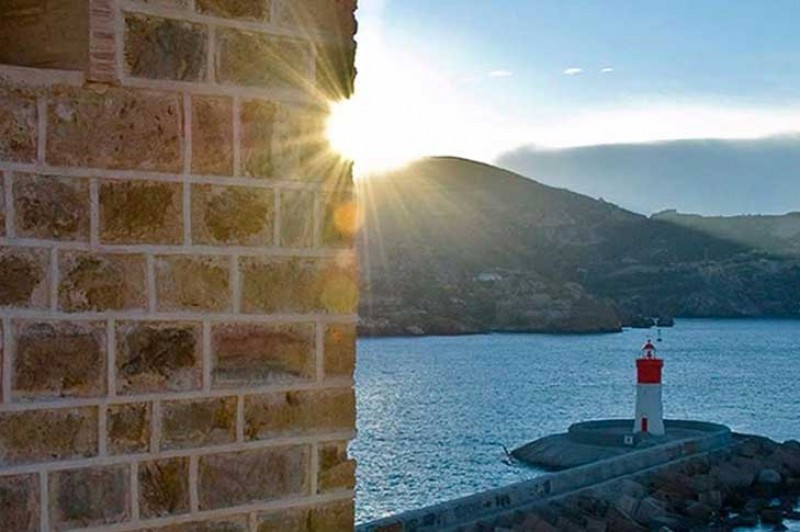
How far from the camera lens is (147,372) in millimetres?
2488

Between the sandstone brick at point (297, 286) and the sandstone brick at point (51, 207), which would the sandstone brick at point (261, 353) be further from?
the sandstone brick at point (51, 207)

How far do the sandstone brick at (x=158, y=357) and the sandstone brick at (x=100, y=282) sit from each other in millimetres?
60

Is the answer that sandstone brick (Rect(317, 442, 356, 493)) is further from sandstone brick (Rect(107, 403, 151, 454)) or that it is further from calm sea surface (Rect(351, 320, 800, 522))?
calm sea surface (Rect(351, 320, 800, 522))

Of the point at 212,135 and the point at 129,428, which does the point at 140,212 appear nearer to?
the point at 212,135

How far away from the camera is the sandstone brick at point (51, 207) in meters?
2.33

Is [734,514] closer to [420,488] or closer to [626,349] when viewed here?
[420,488]

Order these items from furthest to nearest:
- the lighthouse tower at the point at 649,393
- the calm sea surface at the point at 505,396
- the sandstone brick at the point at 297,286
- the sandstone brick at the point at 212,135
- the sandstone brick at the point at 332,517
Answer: the calm sea surface at the point at 505,396, the lighthouse tower at the point at 649,393, the sandstone brick at the point at 332,517, the sandstone brick at the point at 297,286, the sandstone brick at the point at 212,135

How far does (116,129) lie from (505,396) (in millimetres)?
45127

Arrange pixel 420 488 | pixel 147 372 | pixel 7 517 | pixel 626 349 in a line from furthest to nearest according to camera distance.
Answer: pixel 626 349
pixel 420 488
pixel 147 372
pixel 7 517

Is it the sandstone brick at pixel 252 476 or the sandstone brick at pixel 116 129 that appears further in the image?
the sandstone brick at pixel 252 476

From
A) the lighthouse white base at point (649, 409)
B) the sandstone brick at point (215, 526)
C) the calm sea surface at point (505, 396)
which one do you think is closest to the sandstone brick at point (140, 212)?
the sandstone brick at point (215, 526)

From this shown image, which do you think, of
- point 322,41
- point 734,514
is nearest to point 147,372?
point 322,41

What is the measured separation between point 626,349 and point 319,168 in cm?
7556

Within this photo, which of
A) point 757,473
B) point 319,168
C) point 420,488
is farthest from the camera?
point 420,488
